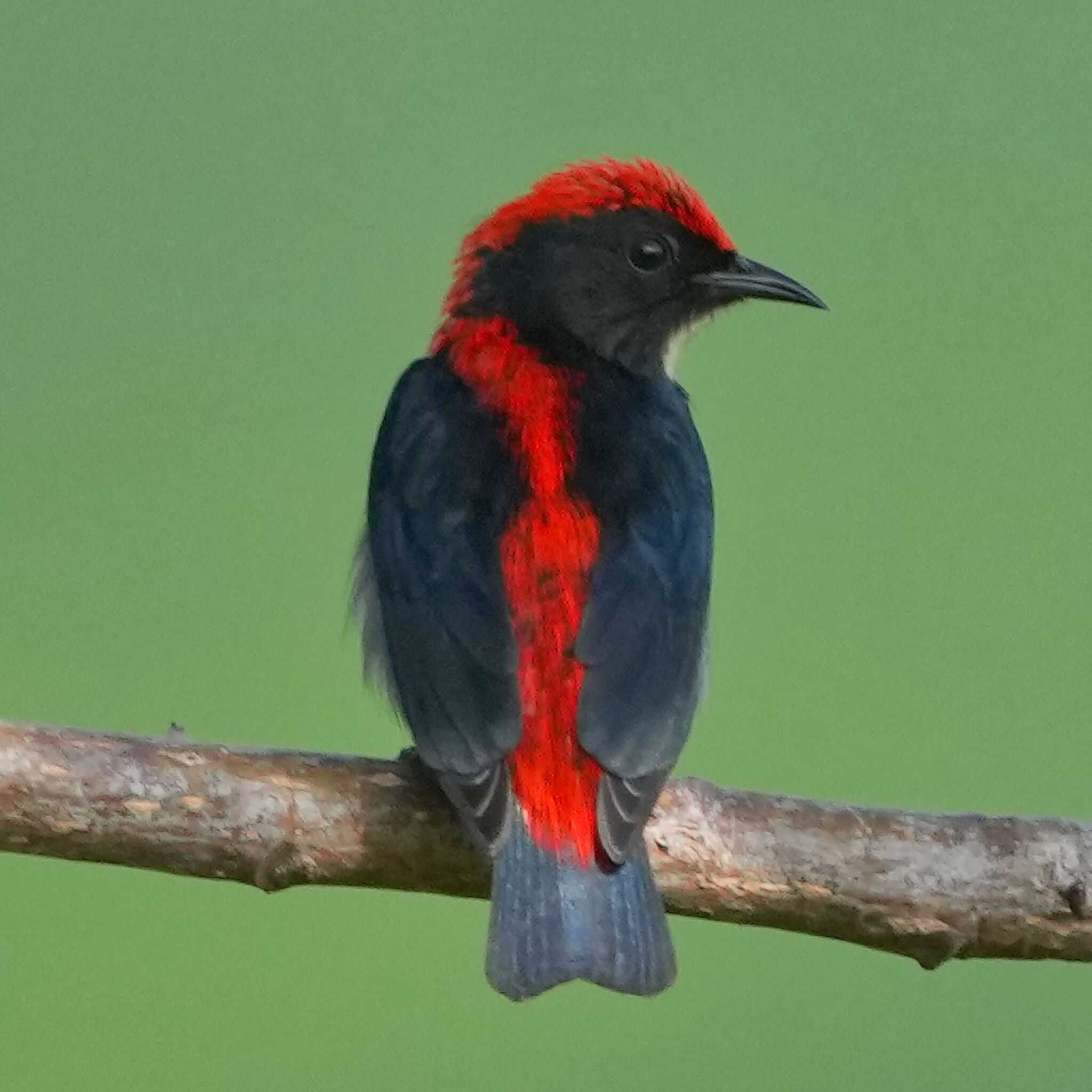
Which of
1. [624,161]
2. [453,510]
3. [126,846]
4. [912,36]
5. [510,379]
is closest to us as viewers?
[126,846]

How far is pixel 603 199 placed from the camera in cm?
383

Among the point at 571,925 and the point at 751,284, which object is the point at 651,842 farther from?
the point at 751,284

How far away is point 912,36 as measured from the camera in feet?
14.3

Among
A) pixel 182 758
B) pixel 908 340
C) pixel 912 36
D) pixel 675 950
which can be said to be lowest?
pixel 675 950

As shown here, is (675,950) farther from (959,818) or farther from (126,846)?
(126,846)

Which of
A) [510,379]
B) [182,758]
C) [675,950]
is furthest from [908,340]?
[182,758]

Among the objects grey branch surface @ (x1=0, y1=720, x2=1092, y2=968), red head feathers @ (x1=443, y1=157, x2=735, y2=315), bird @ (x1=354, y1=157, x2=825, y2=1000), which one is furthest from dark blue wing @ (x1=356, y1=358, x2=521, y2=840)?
red head feathers @ (x1=443, y1=157, x2=735, y2=315)

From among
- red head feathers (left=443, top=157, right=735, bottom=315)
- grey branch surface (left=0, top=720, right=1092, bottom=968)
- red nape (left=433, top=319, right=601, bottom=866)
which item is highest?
red head feathers (left=443, top=157, right=735, bottom=315)

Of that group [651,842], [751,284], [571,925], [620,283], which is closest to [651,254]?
[620,283]

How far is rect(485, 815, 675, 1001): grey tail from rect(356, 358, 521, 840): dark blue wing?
82 mm

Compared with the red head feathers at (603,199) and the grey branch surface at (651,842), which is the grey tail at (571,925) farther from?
the red head feathers at (603,199)

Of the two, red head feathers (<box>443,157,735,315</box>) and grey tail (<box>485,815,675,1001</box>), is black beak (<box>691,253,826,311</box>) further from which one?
grey tail (<box>485,815,675,1001</box>)

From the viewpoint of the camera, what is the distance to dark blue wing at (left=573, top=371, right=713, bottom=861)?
2996 millimetres

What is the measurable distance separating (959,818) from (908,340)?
134cm
